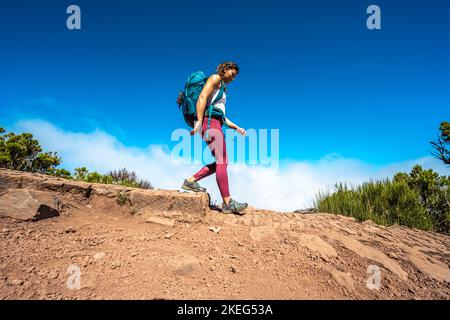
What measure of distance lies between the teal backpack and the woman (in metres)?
0.05

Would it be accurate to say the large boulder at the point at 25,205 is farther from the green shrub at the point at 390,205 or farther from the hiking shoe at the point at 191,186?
the green shrub at the point at 390,205

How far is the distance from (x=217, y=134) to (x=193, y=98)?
643 mm

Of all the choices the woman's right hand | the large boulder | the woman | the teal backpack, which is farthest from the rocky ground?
the teal backpack

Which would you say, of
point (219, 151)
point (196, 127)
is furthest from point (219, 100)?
point (219, 151)

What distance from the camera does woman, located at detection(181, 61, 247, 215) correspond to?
3.61 meters

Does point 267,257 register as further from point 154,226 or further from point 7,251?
point 7,251

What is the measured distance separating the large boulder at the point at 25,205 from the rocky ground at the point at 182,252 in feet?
0.04

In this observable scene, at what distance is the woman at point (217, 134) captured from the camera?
11.8 feet

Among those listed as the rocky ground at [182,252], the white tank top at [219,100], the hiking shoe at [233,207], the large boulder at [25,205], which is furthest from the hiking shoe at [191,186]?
the large boulder at [25,205]

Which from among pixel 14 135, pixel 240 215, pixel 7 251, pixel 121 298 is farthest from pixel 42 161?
pixel 121 298

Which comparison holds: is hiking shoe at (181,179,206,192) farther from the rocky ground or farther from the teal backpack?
the teal backpack

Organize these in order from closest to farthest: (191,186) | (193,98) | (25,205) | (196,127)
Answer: (25,205) < (196,127) < (193,98) < (191,186)

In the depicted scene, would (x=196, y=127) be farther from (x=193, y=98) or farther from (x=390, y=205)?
(x=390, y=205)

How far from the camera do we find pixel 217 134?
148 inches
